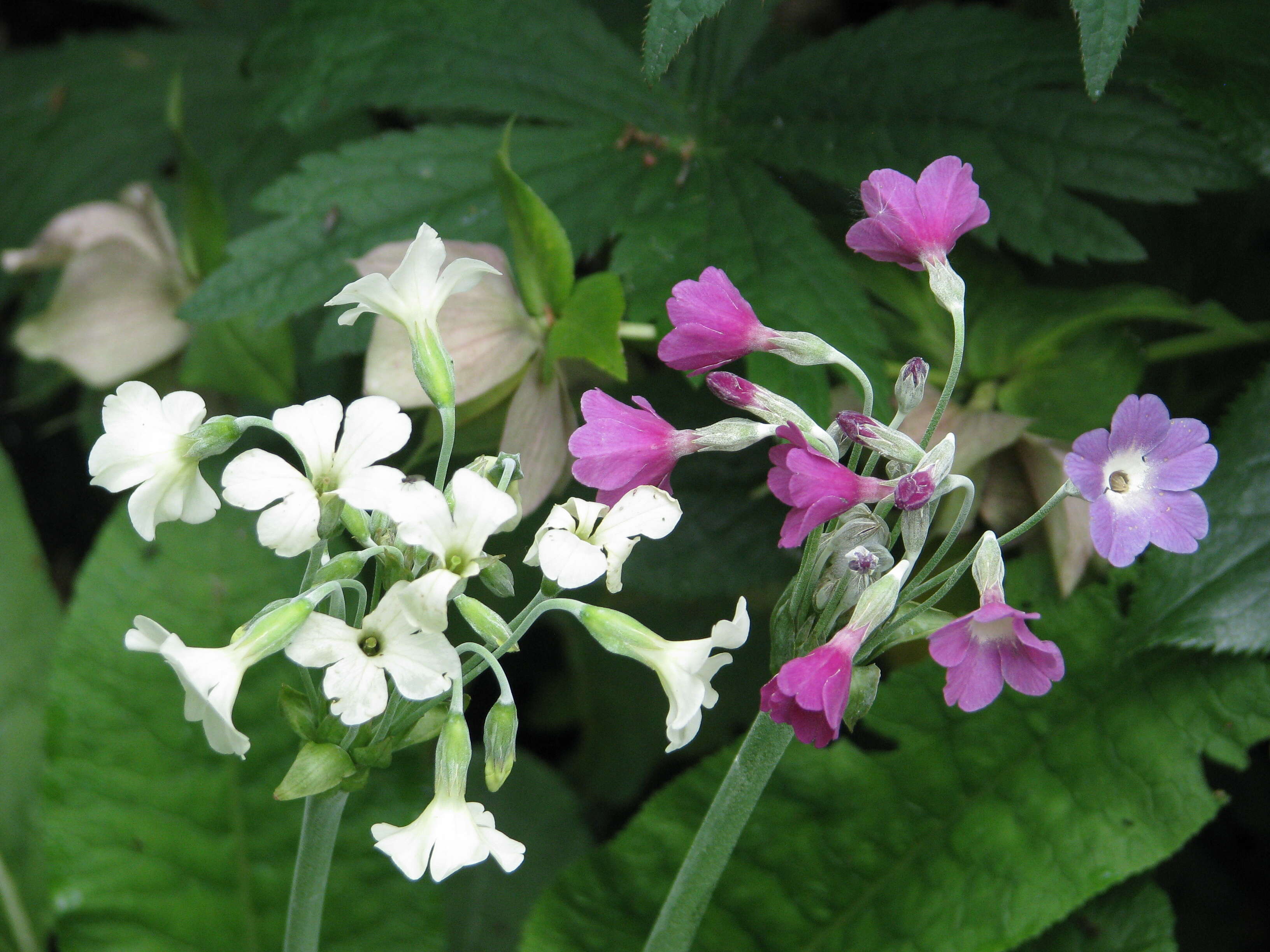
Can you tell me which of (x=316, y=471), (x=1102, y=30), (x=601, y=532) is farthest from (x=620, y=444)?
(x=1102, y=30)

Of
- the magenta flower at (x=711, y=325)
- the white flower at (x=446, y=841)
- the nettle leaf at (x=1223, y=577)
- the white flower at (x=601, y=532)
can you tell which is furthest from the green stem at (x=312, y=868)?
the nettle leaf at (x=1223, y=577)

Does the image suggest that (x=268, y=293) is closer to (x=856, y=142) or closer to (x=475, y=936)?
(x=856, y=142)

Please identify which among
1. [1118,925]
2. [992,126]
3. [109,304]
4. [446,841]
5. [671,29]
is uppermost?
[671,29]

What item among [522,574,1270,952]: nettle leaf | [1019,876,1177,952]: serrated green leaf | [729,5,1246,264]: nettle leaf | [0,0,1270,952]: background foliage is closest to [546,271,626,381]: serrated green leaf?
[0,0,1270,952]: background foliage

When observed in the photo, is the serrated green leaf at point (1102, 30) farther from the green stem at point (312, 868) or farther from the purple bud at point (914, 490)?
the green stem at point (312, 868)

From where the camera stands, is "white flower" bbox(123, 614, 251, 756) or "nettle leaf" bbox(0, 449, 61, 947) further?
"nettle leaf" bbox(0, 449, 61, 947)

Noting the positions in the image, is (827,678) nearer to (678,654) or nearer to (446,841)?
(678,654)

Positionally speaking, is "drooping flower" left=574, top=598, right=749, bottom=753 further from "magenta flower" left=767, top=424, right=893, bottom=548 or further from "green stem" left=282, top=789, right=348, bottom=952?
"green stem" left=282, top=789, right=348, bottom=952
